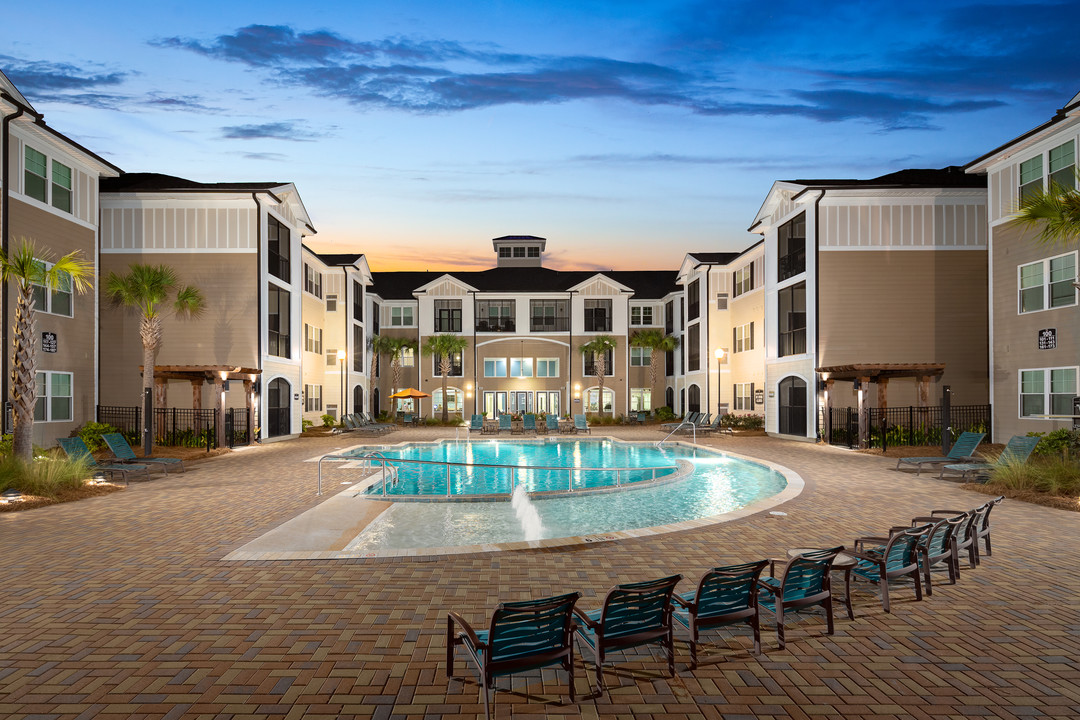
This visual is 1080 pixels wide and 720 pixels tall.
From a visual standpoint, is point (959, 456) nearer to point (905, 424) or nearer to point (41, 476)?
point (905, 424)

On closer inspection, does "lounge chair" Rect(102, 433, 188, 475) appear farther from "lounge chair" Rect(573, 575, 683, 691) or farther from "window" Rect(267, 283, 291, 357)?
"lounge chair" Rect(573, 575, 683, 691)

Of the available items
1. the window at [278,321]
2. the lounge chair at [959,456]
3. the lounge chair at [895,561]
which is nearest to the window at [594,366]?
the window at [278,321]

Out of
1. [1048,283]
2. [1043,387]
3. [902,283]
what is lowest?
[1043,387]

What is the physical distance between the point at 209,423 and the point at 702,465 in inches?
692

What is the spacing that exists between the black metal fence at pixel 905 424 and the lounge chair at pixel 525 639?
67.7 feet

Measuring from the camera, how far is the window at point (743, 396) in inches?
1371

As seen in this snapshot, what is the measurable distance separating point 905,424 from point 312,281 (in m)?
29.6

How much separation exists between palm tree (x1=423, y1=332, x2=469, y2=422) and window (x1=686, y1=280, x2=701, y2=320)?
1530 cm

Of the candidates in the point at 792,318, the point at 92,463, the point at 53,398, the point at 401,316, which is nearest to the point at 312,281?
the point at 401,316

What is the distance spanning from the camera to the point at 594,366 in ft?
153

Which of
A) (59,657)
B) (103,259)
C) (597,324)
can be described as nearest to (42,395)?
(103,259)

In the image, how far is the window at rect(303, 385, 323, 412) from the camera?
115 feet

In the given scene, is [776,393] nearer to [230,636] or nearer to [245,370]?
[245,370]

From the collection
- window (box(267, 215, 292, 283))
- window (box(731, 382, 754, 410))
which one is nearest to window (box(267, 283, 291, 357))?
window (box(267, 215, 292, 283))
